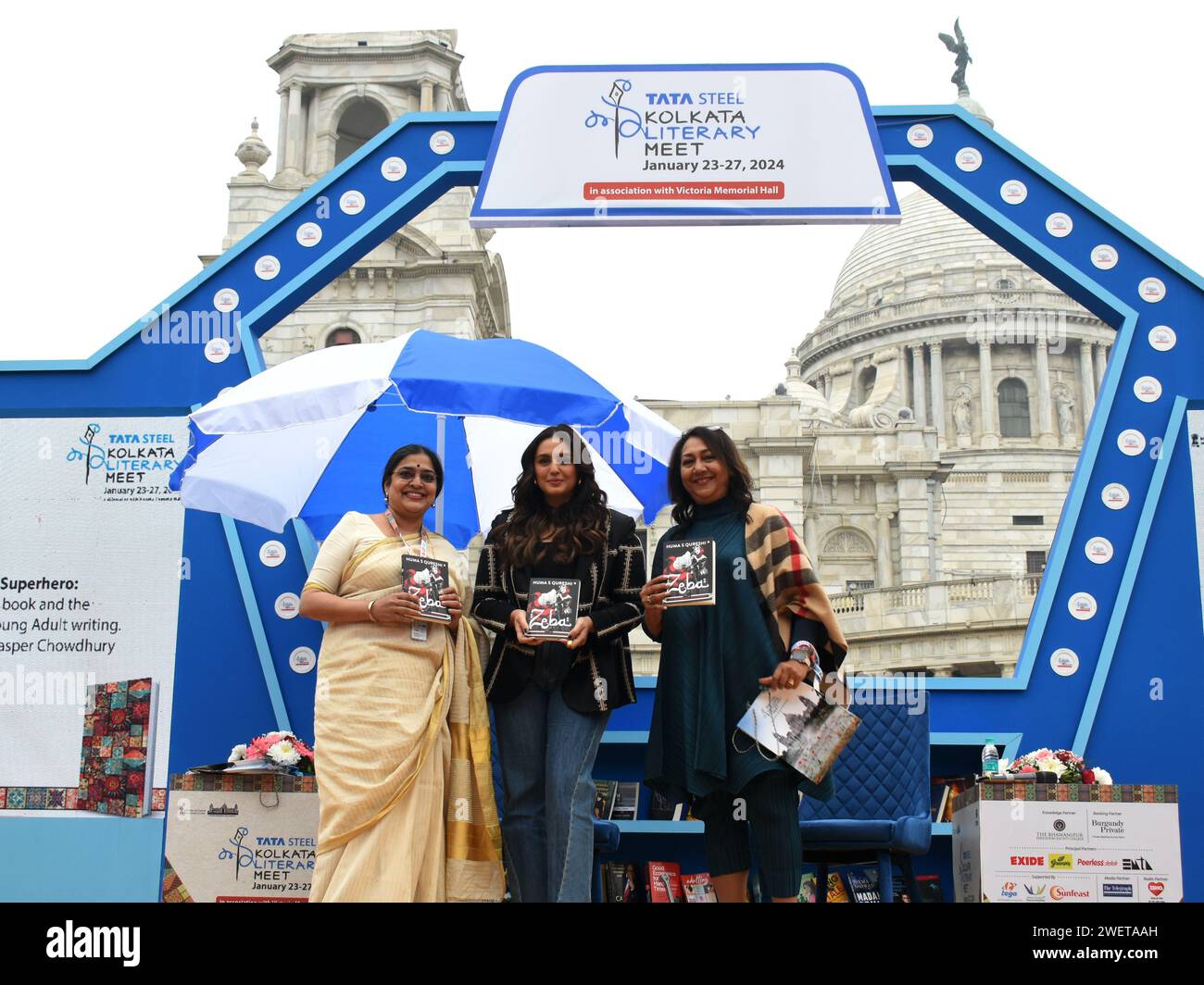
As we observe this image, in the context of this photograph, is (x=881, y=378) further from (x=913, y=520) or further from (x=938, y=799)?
(x=938, y=799)

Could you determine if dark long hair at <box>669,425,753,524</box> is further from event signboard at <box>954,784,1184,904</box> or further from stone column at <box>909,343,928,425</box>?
stone column at <box>909,343,928,425</box>

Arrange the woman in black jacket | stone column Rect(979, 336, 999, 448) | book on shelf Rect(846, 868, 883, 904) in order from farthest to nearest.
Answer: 1. stone column Rect(979, 336, 999, 448)
2. book on shelf Rect(846, 868, 883, 904)
3. the woman in black jacket

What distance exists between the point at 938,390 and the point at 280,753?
6513 cm

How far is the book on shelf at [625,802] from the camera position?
7.69 metres

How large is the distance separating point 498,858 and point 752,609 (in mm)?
1517

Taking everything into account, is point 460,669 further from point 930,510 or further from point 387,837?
point 930,510

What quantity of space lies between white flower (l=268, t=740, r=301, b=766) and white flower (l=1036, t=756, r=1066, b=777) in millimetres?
3503

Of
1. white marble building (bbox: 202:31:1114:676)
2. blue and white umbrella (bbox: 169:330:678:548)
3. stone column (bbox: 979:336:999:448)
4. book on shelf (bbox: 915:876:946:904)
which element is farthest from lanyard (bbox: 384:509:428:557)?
stone column (bbox: 979:336:999:448)

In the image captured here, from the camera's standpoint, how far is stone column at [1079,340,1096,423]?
6693 centimetres

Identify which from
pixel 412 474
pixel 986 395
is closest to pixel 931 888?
pixel 412 474
